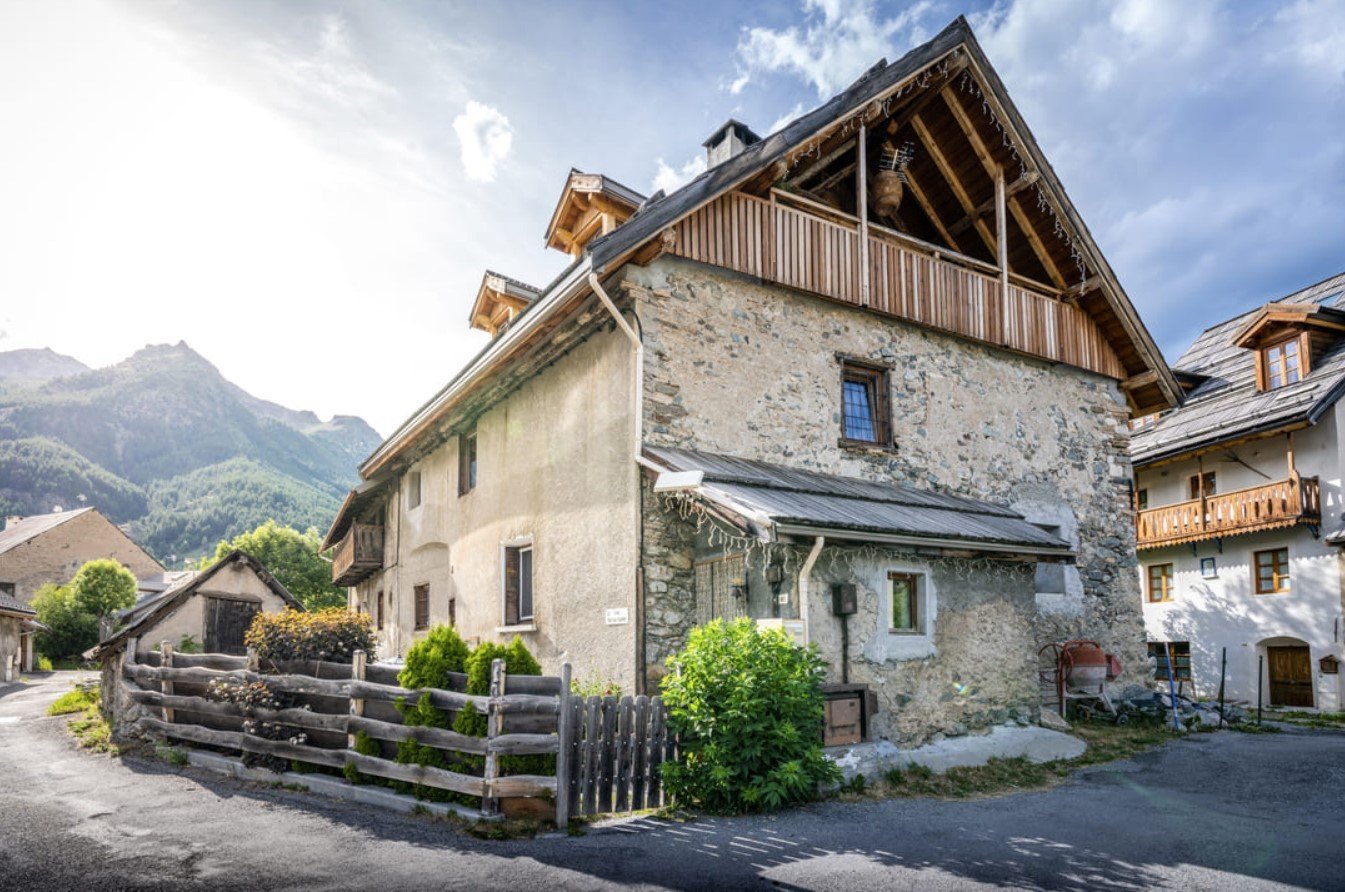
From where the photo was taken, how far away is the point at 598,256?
33.5 feet

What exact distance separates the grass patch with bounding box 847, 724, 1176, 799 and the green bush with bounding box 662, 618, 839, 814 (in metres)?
1.20

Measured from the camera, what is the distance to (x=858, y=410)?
13.4 metres

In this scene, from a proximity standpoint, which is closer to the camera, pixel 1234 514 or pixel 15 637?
pixel 1234 514

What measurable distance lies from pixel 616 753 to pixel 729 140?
1035cm

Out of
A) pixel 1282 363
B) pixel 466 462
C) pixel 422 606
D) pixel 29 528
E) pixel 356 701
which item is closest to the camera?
pixel 356 701

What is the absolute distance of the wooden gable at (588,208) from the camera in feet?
44.3

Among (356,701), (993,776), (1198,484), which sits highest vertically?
(1198,484)

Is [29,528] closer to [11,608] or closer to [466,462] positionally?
[11,608]

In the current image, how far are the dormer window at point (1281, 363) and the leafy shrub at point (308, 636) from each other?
826 inches

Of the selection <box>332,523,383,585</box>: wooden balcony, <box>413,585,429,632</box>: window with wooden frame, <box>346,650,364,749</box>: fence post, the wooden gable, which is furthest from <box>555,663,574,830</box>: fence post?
<box>332,523,383,585</box>: wooden balcony

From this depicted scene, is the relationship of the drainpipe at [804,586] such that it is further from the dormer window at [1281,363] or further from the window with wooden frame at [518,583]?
the dormer window at [1281,363]

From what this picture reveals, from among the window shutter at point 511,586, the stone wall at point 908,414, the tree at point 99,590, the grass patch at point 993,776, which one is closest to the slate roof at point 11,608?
the tree at point 99,590

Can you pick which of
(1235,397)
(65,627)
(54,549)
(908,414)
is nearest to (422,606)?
(908,414)

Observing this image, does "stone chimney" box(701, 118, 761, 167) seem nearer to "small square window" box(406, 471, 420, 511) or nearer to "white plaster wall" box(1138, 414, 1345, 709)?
"small square window" box(406, 471, 420, 511)
